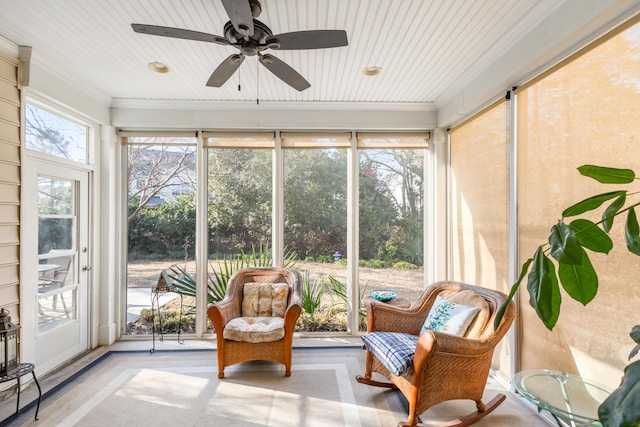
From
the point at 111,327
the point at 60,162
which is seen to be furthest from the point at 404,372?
the point at 60,162

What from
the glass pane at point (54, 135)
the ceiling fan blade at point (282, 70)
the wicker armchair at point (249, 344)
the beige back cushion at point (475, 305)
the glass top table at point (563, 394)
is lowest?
the wicker armchair at point (249, 344)

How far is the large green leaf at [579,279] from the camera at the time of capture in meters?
0.76

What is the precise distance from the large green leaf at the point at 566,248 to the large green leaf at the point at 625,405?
0.27 m

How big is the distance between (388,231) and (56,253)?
337 centimetres

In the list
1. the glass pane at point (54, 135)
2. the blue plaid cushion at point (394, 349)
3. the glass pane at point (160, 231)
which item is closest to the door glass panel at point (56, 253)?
the glass pane at point (54, 135)

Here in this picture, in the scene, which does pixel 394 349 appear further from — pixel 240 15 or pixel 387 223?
pixel 240 15

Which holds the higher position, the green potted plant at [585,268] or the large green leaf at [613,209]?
the large green leaf at [613,209]

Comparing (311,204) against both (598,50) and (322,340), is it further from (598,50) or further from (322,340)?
(598,50)

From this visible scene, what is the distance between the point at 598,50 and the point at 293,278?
9.43 feet

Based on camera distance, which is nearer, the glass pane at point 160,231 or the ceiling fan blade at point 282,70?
the ceiling fan blade at point 282,70

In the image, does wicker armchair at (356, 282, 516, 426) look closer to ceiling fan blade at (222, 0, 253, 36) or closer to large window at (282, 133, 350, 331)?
large window at (282, 133, 350, 331)

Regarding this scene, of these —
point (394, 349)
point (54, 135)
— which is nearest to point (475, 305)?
point (394, 349)

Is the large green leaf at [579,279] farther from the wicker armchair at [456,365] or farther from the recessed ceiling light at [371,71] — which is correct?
the recessed ceiling light at [371,71]

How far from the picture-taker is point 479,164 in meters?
3.03
